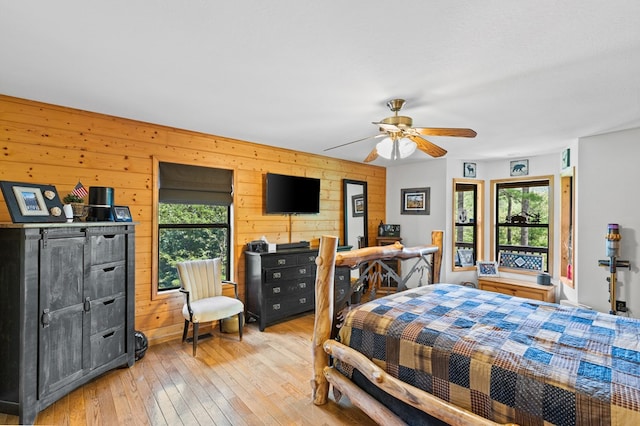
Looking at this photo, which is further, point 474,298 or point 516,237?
point 516,237

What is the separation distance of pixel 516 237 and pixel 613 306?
1958mm

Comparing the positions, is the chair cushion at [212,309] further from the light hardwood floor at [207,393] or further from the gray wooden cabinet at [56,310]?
the gray wooden cabinet at [56,310]

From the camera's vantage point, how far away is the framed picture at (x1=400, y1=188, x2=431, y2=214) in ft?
18.6

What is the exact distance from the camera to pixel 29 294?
2186 mm

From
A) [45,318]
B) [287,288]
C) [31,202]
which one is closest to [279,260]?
[287,288]

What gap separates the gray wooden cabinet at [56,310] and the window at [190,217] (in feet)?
2.65

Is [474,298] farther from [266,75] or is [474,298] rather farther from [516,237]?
[516,237]

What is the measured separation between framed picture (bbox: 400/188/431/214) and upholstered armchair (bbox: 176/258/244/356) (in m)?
3.56

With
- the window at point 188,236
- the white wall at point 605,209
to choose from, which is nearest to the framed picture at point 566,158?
the white wall at point 605,209

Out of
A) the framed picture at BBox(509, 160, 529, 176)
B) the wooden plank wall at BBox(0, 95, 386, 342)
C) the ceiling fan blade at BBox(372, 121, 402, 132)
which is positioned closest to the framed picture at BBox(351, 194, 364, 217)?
the wooden plank wall at BBox(0, 95, 386, 342)

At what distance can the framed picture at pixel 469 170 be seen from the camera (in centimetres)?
552

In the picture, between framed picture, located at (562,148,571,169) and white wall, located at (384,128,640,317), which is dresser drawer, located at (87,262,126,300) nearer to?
white wall, located at (384,128,640,317)

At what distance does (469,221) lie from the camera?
18.6 ft

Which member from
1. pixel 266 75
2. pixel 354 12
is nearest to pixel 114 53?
pixel 266 75
